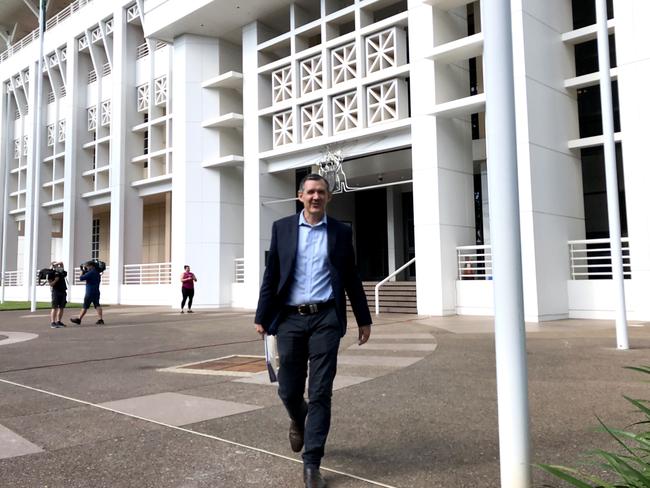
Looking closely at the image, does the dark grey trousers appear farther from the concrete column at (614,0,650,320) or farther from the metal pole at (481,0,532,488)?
the concrete column at (614,0,650,320)

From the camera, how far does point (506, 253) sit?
9.05 ft

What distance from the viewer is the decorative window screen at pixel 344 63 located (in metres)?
17.3

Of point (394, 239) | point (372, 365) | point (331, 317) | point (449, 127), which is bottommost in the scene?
point (372, 365)

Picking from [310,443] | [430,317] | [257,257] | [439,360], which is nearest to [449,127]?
[430,317]

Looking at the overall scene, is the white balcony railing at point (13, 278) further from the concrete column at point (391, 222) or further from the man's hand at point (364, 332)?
the man's hand at point (364, 332)

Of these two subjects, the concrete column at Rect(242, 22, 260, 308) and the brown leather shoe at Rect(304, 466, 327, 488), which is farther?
the concrete column at Rect(242, 22, 260, 308)

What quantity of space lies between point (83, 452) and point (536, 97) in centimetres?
1323

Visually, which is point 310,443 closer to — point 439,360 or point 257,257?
point 439,360

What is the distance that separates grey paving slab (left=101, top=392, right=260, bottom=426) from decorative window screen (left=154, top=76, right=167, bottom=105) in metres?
21.7

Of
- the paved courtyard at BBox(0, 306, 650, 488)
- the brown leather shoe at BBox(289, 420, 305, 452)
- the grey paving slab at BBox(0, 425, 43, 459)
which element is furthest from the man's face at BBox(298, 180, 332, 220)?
the grey paving slab at BBox(0, 425, 43, 459)

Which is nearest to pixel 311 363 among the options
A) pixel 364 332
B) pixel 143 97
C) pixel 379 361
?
pixel 364 332

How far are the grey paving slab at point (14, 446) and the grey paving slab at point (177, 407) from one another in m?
0.97

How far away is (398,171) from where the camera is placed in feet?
72.8

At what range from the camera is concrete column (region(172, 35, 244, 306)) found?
69.6 feet
